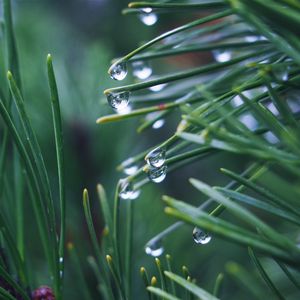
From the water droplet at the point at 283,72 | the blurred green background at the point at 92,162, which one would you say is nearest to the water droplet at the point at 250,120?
the water droplet at the point at 283,72

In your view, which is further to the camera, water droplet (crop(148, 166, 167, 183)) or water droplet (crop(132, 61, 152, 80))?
water droplet (crop(132, 61, 152, 80))

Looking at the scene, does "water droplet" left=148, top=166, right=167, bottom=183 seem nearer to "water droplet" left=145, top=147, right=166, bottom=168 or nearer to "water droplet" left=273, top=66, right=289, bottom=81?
"water droplet" left=145, top=147, right=166, bottom=168

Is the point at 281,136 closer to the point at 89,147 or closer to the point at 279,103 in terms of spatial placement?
the point at 279,103

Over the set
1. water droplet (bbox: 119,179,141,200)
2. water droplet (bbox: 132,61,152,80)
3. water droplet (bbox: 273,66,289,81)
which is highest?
water droplet (bbox: 132,61,152,80)

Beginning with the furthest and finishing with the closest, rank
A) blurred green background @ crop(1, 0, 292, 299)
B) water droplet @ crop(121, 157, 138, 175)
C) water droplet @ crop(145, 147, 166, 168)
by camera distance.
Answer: blurred green background @ crop(1, 0, 292, 299), water droplet @ crop(121, 157, 138, 175), water droplet @ crop(145, 147, 166, 168)

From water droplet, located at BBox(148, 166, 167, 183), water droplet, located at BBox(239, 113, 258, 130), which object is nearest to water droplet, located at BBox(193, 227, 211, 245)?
water droplet, located at BBox(148, 166, 167, 183)

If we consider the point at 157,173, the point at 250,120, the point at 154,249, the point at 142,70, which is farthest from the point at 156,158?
the point at 250,120

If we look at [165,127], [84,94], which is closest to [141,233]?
[84,94]

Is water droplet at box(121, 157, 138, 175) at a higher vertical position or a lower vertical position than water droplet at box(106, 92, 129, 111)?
lower
